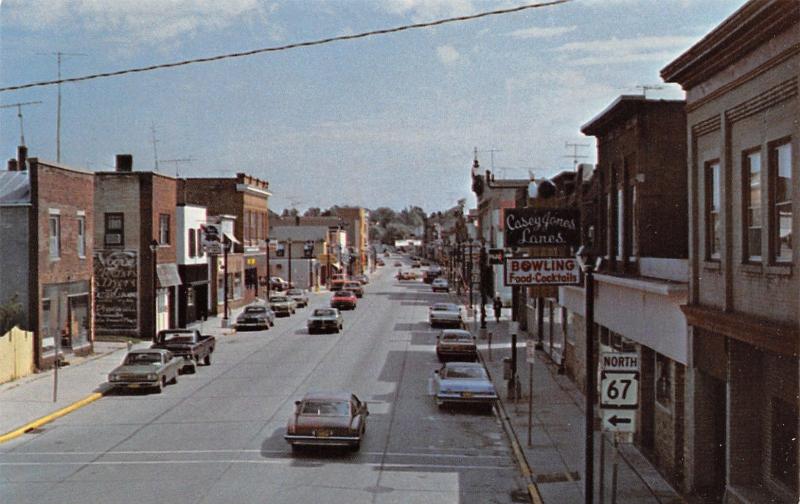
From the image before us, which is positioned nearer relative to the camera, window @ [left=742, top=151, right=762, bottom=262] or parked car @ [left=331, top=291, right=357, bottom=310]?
window @ [left=742, top=151, right=762, bottom=262]

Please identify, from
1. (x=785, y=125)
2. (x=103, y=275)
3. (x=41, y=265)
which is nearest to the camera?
(x=785, y=125)

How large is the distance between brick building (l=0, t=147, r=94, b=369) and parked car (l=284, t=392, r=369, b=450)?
47.0 ft

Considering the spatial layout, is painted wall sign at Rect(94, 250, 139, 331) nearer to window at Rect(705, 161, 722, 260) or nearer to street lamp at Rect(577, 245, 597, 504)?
street lamp at Rect(577, 245, 597, 504)

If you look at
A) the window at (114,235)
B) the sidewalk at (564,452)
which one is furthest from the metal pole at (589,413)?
the window at (114,235)

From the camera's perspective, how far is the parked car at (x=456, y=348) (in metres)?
39.9

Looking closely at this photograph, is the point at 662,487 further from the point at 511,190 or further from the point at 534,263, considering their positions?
the point at 511,190

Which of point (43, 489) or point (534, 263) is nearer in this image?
point (43, 489)

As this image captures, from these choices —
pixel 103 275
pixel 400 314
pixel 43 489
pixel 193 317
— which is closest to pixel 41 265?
pixel 103 275

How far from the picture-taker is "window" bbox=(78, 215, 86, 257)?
39.8m

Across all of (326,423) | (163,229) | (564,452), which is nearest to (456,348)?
(564,452)

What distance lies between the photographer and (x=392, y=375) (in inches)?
1419

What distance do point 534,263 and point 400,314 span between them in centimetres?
4542

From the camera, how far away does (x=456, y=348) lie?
131 feet

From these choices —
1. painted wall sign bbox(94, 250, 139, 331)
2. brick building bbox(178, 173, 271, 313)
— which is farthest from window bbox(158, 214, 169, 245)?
brick building bbox(178, 173, 271, 313)
